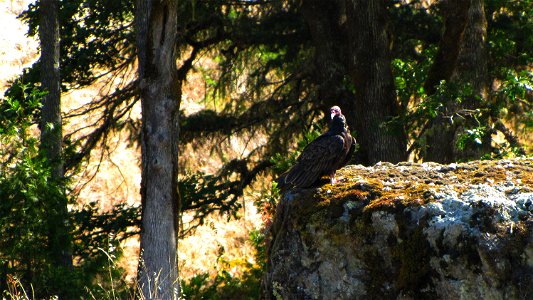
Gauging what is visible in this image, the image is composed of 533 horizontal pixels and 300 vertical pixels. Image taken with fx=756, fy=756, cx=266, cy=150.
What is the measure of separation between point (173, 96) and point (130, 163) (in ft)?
21.0

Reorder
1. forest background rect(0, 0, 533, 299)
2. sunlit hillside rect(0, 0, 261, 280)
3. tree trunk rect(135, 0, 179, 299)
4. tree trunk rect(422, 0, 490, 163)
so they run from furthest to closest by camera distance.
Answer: sunlit hillside rect(0, 0, 261, 280), tree trunk rect(422, 0, 490, 163), tree trunk rect(135, 0, 179, 299), forest background rect(0, 0, 533, 299)

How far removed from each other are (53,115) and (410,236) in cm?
754

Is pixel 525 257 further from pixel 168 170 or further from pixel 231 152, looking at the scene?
pixel 231 152

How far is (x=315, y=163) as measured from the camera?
17.7 feet

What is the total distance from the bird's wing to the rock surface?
0.12m

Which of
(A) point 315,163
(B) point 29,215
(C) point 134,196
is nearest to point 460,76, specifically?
(A) point 315,163

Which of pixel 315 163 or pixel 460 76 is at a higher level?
pixel 460 76

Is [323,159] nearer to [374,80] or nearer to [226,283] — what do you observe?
[374,80]

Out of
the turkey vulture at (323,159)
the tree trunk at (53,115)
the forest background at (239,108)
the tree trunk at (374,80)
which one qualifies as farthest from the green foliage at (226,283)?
the turkey vulture at (323,159)

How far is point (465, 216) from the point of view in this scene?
443cm

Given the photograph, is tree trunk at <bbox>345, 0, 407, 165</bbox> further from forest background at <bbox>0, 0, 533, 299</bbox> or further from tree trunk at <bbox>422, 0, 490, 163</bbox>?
tree trunk at <bbox>422, 0, 490, 163</bbox>

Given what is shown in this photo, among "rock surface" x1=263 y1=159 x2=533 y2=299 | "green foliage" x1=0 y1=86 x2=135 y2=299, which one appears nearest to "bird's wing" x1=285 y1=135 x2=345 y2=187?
"rock surface" x1=263 y1=159 x2=533 y2=299

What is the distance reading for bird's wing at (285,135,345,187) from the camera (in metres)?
5.39

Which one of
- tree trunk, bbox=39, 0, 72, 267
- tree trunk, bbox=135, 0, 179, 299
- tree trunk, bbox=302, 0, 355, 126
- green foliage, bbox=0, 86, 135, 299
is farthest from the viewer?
tree trunk, bbox=302, 0, 355, 126
